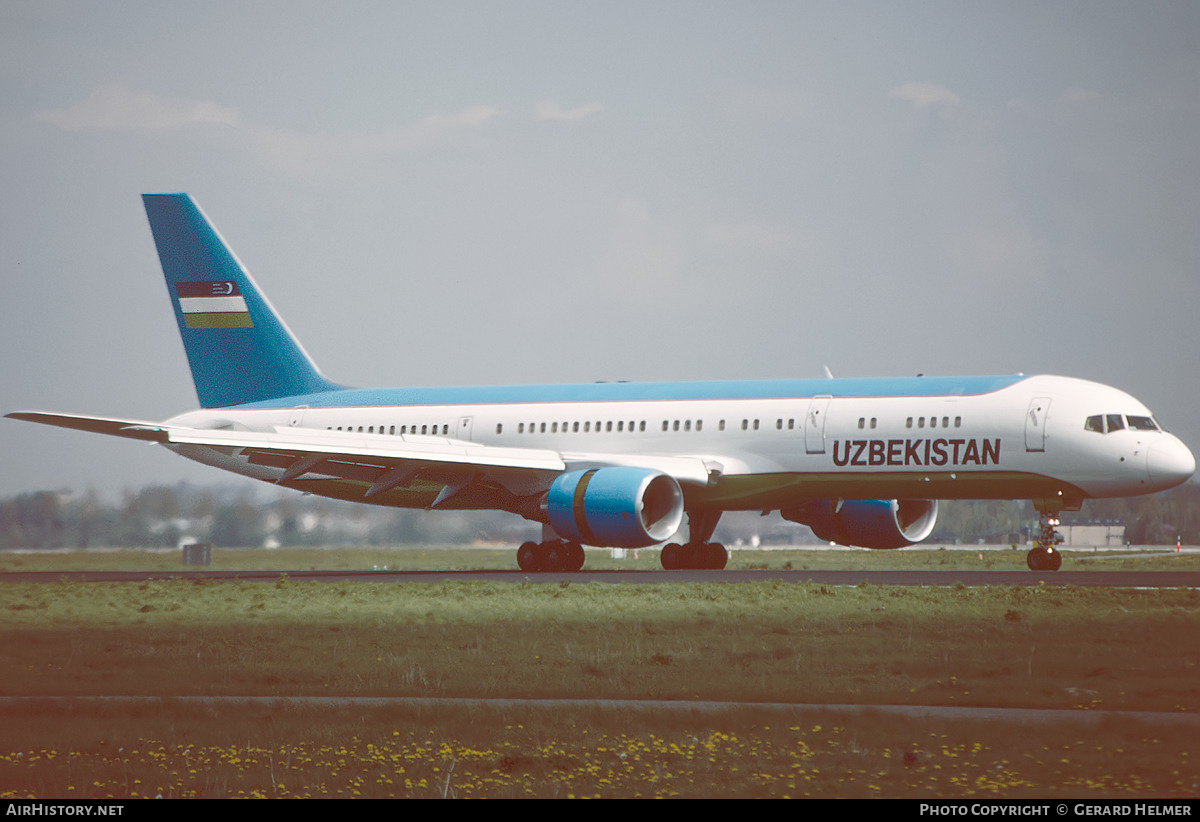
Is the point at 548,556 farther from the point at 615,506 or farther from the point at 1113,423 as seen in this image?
the point at 1113,423

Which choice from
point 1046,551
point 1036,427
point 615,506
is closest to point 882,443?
point 1036,427

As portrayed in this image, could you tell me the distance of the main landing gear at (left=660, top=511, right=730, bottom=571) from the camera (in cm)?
3256

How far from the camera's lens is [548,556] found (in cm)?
3083

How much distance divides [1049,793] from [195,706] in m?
6.47

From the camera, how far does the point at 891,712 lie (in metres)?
10.4

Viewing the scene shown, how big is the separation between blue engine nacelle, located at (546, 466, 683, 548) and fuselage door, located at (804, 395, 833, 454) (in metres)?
2.84

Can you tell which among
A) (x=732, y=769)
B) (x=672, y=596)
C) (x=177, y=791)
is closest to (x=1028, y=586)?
(x=672, y=596)

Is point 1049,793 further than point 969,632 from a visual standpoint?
No

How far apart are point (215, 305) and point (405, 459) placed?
10346 millimetres

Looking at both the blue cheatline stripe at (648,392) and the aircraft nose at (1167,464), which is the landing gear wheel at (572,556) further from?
the aircraft nose at (1167,464)

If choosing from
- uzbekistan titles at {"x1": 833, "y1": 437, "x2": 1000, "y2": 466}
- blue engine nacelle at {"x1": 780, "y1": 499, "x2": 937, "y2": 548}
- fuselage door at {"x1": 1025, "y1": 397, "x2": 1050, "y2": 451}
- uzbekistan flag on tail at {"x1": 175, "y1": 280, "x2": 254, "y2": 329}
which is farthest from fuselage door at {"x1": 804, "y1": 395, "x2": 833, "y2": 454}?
uzbekistan flag on tail at {"x1": 175, "y1": 280, "x2": 254, "y2": 329}

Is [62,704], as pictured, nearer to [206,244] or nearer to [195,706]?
[195,706]

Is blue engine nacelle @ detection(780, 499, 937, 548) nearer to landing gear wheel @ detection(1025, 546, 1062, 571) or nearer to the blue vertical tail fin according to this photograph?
landing gear wheel @ detection(1025, 546, 1062, 571)

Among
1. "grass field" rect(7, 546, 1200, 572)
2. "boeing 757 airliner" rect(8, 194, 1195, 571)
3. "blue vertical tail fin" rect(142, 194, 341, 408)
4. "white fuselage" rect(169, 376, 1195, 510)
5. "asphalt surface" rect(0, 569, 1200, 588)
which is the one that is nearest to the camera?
"asphalt surface" rect(0, 569, 1200, 588)
